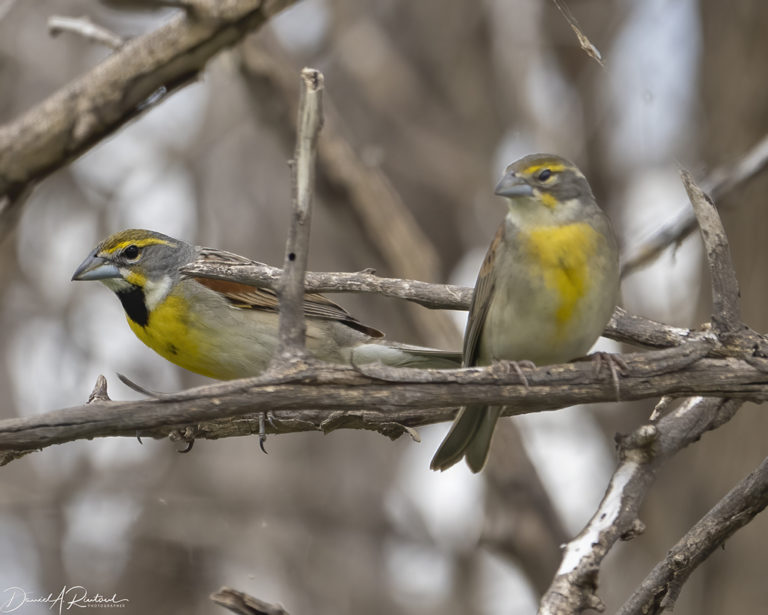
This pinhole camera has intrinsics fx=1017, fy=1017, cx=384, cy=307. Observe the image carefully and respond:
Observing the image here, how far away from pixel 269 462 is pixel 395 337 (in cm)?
183

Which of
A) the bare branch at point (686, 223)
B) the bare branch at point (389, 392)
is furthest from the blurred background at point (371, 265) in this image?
the bare branch at point (389, 392)

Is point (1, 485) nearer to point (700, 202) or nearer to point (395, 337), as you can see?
point (395, 337)

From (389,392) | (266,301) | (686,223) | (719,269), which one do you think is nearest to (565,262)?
(719,269)

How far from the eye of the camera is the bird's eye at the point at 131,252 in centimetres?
584

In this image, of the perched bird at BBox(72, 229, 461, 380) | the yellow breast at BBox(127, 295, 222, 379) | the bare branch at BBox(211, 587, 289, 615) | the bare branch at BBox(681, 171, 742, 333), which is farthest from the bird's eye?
the bare branch at BBox(681, 171, 742, 333)

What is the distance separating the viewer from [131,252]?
19.2ft

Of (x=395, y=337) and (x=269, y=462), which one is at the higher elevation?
(x=395, y=337)

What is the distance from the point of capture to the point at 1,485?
31.8 ft

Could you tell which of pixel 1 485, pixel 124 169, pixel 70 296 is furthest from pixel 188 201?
pixel 1 485

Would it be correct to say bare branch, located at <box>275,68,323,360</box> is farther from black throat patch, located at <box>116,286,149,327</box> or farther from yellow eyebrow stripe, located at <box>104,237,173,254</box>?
yellow eyebrow stripe, located at <box>104,237,173,254</box>

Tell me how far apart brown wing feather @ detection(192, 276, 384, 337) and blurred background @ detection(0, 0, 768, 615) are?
2583 millimetres

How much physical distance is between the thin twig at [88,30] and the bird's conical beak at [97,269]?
1.25m

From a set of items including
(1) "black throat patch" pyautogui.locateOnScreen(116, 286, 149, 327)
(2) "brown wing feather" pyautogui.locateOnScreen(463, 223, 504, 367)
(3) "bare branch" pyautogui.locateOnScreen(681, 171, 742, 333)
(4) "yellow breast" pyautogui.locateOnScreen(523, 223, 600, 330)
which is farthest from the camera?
(1) "black throat patch" pyautogui.locateOnScreen(116, 286, 149, 327)

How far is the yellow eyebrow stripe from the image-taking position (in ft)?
19.1
